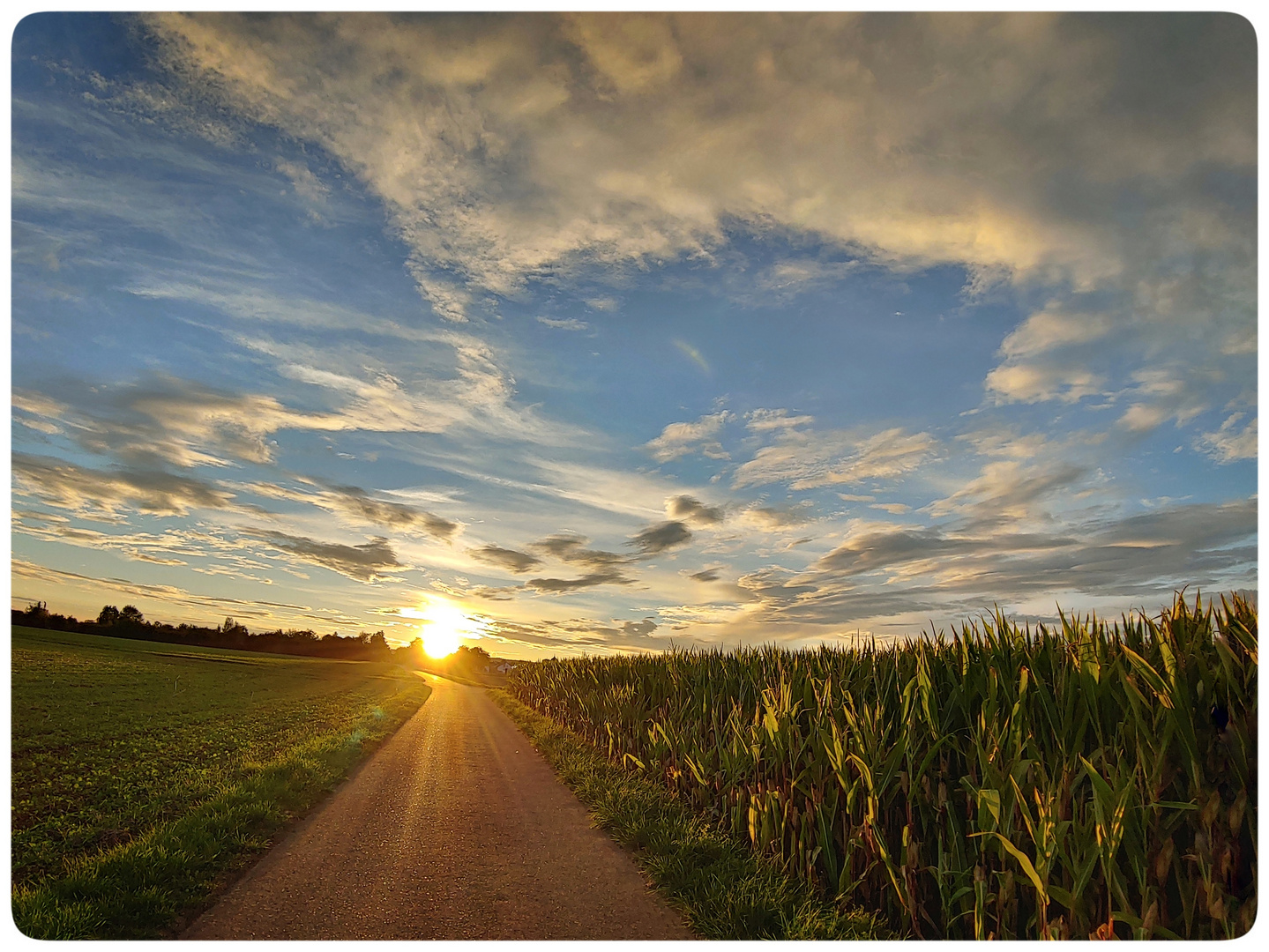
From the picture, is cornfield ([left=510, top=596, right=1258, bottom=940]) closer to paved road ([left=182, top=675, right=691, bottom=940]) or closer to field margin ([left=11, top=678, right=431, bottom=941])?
paved road ([left=182, top=675, right=691, bottom=940])

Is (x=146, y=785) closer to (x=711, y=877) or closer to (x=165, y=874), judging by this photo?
(x=165, y=874)

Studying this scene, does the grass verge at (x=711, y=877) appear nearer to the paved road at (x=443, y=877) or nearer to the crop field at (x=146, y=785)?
the paved road at (x=443, y=877)

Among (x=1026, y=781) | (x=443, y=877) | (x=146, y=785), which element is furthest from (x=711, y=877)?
(x=146, y=785)

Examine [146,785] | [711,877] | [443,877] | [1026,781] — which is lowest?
[146,785]

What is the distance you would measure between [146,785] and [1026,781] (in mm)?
11098

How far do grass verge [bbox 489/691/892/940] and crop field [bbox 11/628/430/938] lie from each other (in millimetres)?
3892

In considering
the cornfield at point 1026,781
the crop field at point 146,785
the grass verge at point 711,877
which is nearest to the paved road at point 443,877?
the grass verge at point 711,877

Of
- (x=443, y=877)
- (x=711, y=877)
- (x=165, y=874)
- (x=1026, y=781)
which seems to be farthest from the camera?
(x=443, y=877)

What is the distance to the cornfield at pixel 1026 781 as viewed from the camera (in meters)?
3.76

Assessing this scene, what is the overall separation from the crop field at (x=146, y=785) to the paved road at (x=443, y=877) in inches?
20.4

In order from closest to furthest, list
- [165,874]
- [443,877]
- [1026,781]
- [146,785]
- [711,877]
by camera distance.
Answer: [1026,781]
[165,874]
[711,877]
[443,877]
[146,785]

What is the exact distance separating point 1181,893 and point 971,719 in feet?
5.64

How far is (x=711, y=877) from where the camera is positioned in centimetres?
586

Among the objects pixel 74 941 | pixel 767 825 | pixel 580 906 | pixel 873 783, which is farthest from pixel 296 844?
pixel 873 783
